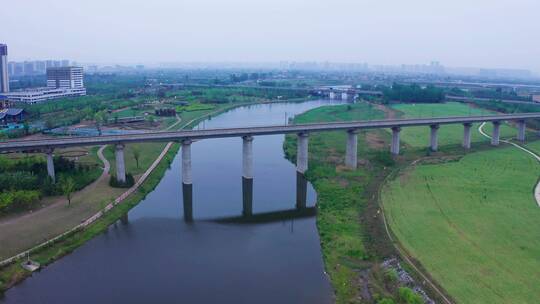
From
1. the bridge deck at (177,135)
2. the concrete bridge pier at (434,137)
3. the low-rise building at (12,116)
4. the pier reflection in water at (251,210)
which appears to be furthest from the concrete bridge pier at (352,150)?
the low-rise building at (12,116)

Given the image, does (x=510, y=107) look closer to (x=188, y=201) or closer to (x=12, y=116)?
(x=188, y=201)

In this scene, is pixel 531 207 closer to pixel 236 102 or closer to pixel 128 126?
pixel 128 126

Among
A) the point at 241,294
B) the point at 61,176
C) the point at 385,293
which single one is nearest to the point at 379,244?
the point at 385,293

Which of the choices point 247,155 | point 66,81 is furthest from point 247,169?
point 66,81

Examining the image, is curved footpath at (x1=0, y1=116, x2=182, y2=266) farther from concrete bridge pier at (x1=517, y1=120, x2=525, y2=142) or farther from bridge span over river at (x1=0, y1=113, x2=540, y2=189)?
concrete bridge pier at (x1=517, y1=120, x2=525, y2=142)

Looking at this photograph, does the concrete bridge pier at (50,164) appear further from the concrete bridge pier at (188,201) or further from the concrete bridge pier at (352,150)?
the concrete bridge pier at (352,150)
